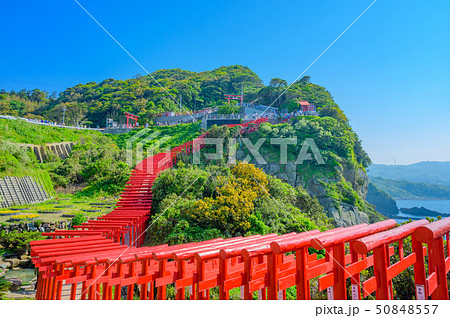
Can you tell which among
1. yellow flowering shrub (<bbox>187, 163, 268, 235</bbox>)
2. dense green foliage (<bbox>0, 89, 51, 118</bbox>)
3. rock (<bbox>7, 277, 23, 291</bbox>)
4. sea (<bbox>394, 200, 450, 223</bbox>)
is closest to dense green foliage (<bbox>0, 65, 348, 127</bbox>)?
dense green foliage (<bbox>0, 89, 51, 118</bbox>)

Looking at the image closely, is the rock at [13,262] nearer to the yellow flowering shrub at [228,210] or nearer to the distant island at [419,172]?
the yellow flowering shrub at [228,210]

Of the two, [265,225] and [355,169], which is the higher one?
[355,169]

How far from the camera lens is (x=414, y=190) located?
2441 centimetres

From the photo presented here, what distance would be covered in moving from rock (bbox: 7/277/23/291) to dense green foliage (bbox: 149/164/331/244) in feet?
10.3

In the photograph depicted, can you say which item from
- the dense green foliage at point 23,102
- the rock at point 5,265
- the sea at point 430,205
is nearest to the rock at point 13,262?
the rock at point 5,265

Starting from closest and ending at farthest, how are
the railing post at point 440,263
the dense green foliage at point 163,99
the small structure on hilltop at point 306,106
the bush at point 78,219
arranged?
1. the railing post at point 440,263
2. the bush at point 78,219
3. the small structure on hilltop at point 306,106
4. the dense green foliage at point 163,99

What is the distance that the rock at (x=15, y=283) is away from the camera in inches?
249

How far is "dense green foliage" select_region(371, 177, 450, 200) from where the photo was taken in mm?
22789

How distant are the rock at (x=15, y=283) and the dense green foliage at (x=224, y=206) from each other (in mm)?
3137

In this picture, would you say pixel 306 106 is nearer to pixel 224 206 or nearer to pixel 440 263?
pixel 224 206

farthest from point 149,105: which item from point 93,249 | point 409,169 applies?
point 93,249

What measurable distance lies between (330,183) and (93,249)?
46.8 ft
